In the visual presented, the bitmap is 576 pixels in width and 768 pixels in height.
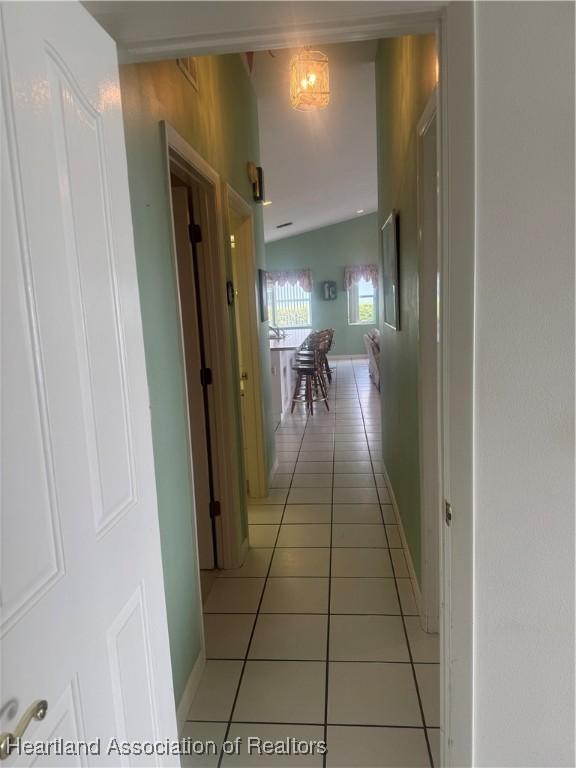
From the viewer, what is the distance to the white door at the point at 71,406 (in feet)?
2.43

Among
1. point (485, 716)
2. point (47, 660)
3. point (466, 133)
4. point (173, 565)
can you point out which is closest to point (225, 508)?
point (173, 565)

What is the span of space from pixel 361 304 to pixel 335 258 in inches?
49.1

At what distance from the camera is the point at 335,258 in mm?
11805

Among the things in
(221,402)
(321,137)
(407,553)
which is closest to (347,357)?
(321,137)

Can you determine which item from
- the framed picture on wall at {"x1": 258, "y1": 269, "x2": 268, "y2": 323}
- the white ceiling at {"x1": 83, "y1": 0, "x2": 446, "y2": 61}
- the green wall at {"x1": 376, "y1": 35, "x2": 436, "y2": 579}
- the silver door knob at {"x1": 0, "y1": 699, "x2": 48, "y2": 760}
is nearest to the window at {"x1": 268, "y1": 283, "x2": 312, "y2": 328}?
the framed picture on wall at {"x1": 258, "y1": 269, "x2": 268, "y2": 323}

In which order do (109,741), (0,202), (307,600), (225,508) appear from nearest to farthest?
(0,202), (109,741), (307,600), (225,508)

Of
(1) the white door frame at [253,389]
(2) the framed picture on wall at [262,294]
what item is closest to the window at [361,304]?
(2) the framed picture on wall at [262,294]

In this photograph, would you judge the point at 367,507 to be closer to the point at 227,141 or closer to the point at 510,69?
the point at 227,141

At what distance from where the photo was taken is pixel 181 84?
2.03m

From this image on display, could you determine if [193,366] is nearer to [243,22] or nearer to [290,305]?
[243,22]

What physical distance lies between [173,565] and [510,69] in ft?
5.66

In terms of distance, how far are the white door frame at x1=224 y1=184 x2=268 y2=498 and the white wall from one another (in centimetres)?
243

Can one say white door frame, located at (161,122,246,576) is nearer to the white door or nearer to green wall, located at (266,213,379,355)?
the white door

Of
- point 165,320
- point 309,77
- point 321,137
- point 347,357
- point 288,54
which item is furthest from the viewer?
point 347,357
